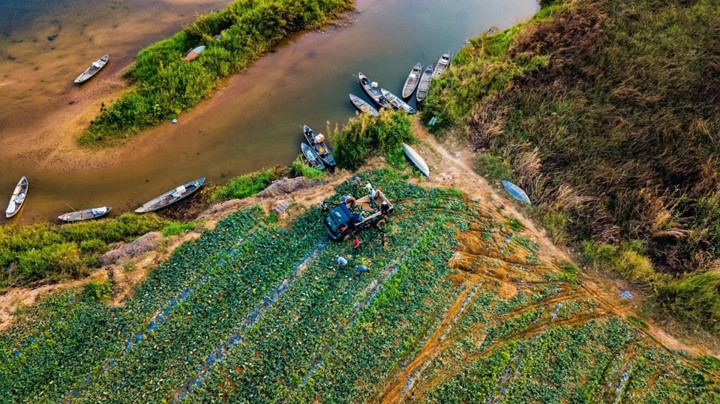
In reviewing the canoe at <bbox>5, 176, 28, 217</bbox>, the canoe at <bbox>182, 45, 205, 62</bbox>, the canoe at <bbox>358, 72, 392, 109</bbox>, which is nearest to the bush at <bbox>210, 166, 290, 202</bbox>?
the canoe at <bbox>358, 72, 392, 109</bbox>

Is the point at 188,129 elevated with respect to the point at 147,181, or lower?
elevated

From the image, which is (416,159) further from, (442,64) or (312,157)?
(442,64)

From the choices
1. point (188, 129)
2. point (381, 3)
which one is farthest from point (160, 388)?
point (381, 3)

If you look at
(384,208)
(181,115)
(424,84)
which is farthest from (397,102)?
(181,115)

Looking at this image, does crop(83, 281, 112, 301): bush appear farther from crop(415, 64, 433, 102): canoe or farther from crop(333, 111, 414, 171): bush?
crop(415, 64, 433, 102): canoe

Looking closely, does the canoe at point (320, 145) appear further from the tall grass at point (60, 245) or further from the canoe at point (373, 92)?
the tall grass at point (60, 245)

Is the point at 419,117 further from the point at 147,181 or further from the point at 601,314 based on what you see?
the point at 147,181

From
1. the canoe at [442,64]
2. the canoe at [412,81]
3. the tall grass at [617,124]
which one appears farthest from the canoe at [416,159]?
the canoe at [442,64]
